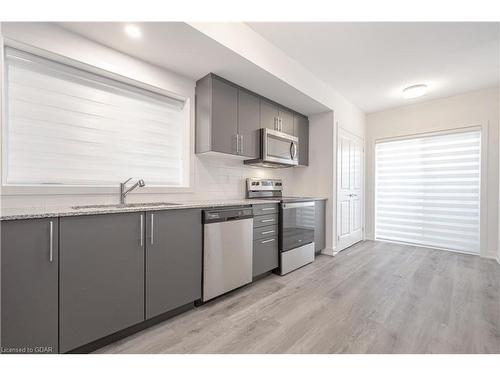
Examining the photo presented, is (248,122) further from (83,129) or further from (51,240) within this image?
(51,240)

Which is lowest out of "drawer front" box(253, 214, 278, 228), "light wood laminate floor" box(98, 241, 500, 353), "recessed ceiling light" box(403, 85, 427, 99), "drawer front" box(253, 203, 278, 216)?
"light wood laminate floor" box(98, 241, 500, 353)

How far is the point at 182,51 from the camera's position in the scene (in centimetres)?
197

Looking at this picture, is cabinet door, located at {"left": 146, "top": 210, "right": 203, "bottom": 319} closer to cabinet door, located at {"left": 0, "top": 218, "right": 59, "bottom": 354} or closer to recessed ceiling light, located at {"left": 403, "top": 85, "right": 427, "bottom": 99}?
cabinet door, located at {"left": 0, "top": 218, "right": 59, "bottom": 354}

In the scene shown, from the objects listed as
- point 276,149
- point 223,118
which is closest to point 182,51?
point 223,118

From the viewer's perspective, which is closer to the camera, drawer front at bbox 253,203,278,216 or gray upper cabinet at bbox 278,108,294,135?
drawer front at bbox 253,203,278,216

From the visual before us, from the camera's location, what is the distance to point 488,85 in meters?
3.25

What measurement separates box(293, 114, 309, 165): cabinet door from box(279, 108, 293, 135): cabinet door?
11 cm

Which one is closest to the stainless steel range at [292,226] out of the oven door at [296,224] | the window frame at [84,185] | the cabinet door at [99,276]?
the oven door at [296,224]

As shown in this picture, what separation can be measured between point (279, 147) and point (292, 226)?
42.5 inches

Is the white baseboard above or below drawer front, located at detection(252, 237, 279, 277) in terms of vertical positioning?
below

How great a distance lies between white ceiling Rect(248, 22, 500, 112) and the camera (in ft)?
6.85

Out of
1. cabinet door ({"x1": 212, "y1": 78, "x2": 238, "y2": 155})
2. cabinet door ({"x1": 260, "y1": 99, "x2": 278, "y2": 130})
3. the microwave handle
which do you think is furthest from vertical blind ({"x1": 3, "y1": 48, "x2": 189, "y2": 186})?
the microwave handle

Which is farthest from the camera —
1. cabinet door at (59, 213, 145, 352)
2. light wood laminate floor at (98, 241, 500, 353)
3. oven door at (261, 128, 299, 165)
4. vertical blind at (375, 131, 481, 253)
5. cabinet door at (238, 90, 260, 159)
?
vertical blind at (375, 131, 481, 253)
